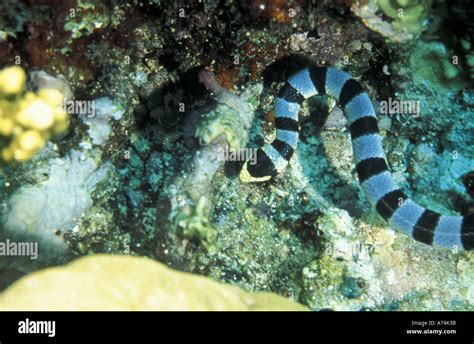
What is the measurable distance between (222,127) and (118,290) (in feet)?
6.82

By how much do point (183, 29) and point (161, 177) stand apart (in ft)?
5.05

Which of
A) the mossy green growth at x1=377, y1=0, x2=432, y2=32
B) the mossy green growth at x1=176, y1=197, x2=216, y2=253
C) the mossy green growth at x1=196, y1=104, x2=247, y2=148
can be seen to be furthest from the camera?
the mossy green growth at x1=196, y1=104, x2=247, y2=148

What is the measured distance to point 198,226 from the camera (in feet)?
11.7

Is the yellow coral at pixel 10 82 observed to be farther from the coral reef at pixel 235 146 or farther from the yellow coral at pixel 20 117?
the coral reef at pixel 235 146

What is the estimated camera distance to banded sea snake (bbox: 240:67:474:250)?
13.8 ft

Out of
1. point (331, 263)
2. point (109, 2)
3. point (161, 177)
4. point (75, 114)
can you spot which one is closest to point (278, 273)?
point (331, 263)

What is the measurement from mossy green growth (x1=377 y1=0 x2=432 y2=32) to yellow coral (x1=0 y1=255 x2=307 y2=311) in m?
2.97

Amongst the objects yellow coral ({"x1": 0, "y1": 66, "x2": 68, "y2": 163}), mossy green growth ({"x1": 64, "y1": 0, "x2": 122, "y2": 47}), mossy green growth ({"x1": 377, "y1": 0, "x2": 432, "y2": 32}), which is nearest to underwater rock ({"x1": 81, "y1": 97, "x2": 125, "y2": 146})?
mossy green growth ({"x1": 64, "y1": 0, "x2": 122, "y2": 47})

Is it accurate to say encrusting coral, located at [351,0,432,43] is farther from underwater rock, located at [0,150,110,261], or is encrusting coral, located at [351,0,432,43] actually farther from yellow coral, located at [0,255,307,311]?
underwater rock, located at [0,150,110,261]

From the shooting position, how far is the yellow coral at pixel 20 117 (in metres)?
2.99

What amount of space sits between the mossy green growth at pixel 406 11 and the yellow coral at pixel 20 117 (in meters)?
3.14

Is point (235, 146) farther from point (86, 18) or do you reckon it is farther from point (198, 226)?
point (86, 18)

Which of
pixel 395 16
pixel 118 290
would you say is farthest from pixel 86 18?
pixel 395 16
